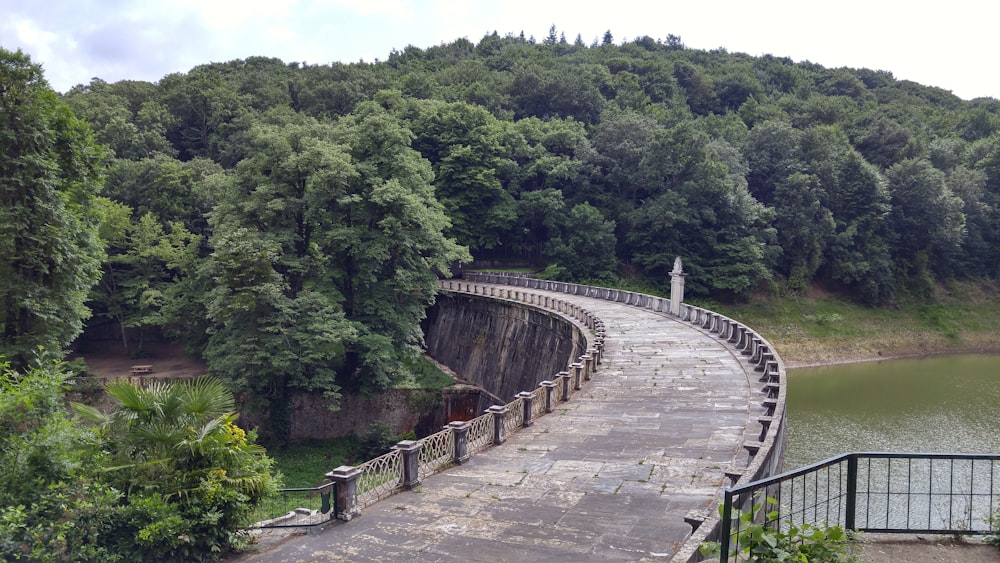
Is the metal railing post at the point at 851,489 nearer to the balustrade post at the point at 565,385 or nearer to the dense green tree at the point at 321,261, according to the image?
the balustrade post at the point at 565,385

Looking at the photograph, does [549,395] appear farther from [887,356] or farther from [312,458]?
[887,356]

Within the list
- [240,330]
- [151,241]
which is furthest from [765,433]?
[151,241]

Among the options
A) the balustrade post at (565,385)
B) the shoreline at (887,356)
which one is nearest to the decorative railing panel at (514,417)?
the balustrade post at (565,385)

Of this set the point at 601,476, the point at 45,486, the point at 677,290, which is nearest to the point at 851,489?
the point at 601,476

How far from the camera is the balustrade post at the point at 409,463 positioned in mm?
11625

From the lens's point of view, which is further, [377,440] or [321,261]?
[321,261]

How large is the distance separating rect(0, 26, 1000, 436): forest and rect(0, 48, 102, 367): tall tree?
100mm

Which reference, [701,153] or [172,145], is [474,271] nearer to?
[701,153]

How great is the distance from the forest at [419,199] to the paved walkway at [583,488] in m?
13.8

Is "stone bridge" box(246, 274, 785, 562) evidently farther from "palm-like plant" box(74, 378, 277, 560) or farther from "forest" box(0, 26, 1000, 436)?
"forest" box(0, 26, 1000, 436)

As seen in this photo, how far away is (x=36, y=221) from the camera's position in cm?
2145

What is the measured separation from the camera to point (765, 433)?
1348 centimetres

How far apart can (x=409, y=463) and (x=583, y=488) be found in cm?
303

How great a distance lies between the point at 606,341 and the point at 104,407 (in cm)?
2324
